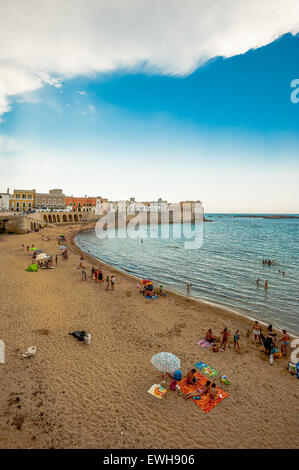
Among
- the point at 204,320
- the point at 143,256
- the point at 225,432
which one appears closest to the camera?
the point at 225,432

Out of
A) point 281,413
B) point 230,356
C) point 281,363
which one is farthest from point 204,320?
point 281,413

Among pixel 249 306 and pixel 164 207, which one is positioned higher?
pixel 164 207

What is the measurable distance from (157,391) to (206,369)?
234 cm

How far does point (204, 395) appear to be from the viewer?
727 cm

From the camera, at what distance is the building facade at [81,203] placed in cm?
8364

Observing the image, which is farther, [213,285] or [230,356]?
[213,285]

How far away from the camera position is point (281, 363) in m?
9.36

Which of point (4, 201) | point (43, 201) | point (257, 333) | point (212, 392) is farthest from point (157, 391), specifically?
point (43, 201)

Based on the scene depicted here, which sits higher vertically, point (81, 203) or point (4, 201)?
point (81, 203)

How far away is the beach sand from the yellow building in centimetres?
6183

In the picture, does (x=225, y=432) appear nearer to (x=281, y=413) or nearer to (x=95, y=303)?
(x=281, y=413)

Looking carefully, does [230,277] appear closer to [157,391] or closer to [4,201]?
[157,391]

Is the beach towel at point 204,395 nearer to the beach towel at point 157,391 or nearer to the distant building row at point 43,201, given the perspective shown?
the beach towel at point 157,391

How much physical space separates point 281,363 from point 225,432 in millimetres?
4733
